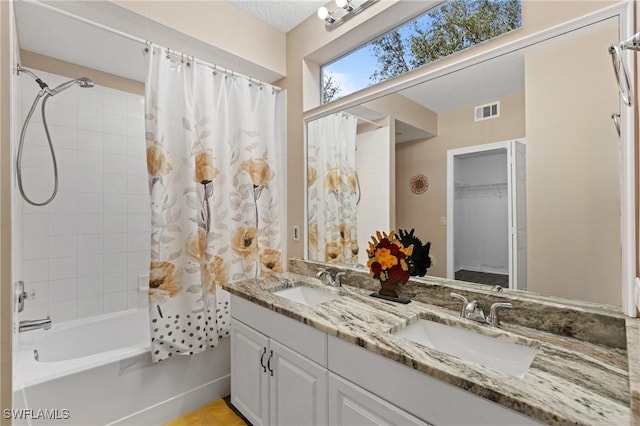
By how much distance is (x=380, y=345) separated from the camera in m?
1.00

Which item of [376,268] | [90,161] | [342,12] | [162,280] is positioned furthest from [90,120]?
[376,268]

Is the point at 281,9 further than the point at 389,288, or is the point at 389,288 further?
the point at 281,9

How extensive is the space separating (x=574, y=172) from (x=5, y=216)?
→ 6.97 feet

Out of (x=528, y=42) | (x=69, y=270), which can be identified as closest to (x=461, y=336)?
(x=528, y=42)

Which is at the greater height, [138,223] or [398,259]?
[138,223]

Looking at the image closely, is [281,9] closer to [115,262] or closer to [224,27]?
[224,27]

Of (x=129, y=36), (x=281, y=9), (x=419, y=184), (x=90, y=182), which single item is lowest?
(x=419, y=184)

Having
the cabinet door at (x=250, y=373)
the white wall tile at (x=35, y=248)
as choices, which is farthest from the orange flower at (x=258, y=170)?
the white wall tile at (x=35, y=248)

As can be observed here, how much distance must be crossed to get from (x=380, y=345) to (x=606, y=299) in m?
0.85

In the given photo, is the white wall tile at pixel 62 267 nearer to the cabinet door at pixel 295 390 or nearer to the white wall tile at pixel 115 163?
the white wall tile at pixel 115 163

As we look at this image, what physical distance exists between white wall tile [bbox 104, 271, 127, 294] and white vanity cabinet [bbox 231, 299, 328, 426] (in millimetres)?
1272

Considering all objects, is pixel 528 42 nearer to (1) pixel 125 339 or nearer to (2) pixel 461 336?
(2) pixel 461 336

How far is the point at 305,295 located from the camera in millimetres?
1894

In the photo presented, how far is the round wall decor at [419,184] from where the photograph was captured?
1582 millimetres
